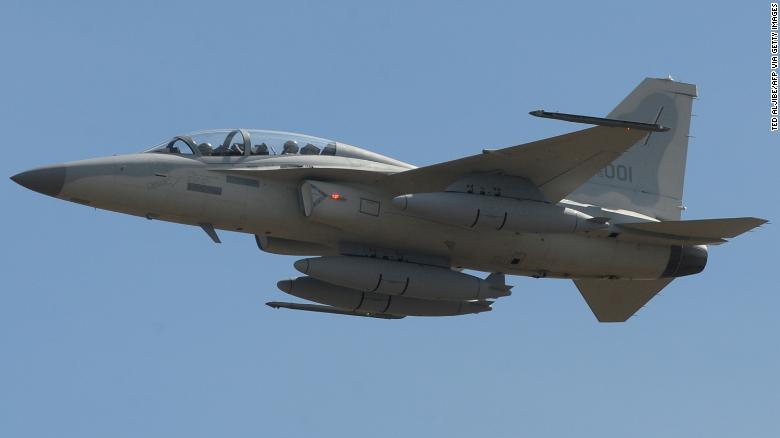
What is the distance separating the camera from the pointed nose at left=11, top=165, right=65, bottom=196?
77.2 feet

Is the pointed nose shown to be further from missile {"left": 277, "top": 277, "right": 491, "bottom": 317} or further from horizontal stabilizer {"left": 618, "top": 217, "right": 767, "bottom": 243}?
horizontal stabilizer {"left": 618, "top": 217, "right": 767, "bottom": 243}

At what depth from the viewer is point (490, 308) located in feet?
87.4

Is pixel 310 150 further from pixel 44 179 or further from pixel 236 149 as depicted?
pixel 44 179

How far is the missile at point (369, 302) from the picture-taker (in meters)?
25.6

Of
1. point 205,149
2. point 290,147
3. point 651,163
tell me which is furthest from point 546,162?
point 205,149

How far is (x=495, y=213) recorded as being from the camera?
78.0 ft

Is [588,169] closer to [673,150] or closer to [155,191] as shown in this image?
[673,150]

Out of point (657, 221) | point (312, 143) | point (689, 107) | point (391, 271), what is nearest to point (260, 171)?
point (312, 143)

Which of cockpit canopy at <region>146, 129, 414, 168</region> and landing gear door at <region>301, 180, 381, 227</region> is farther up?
cockpit canopy at <region>146, 129, 414, 168</region>

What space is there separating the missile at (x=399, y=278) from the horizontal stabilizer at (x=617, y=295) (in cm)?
358

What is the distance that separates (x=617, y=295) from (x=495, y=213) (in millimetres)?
5666

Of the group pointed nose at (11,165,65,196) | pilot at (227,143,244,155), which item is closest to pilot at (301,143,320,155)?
pilot at (227,143,244,155)

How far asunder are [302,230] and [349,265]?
102 centimetres

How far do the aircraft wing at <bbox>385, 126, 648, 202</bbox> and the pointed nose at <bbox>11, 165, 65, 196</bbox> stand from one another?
549 centimetres
